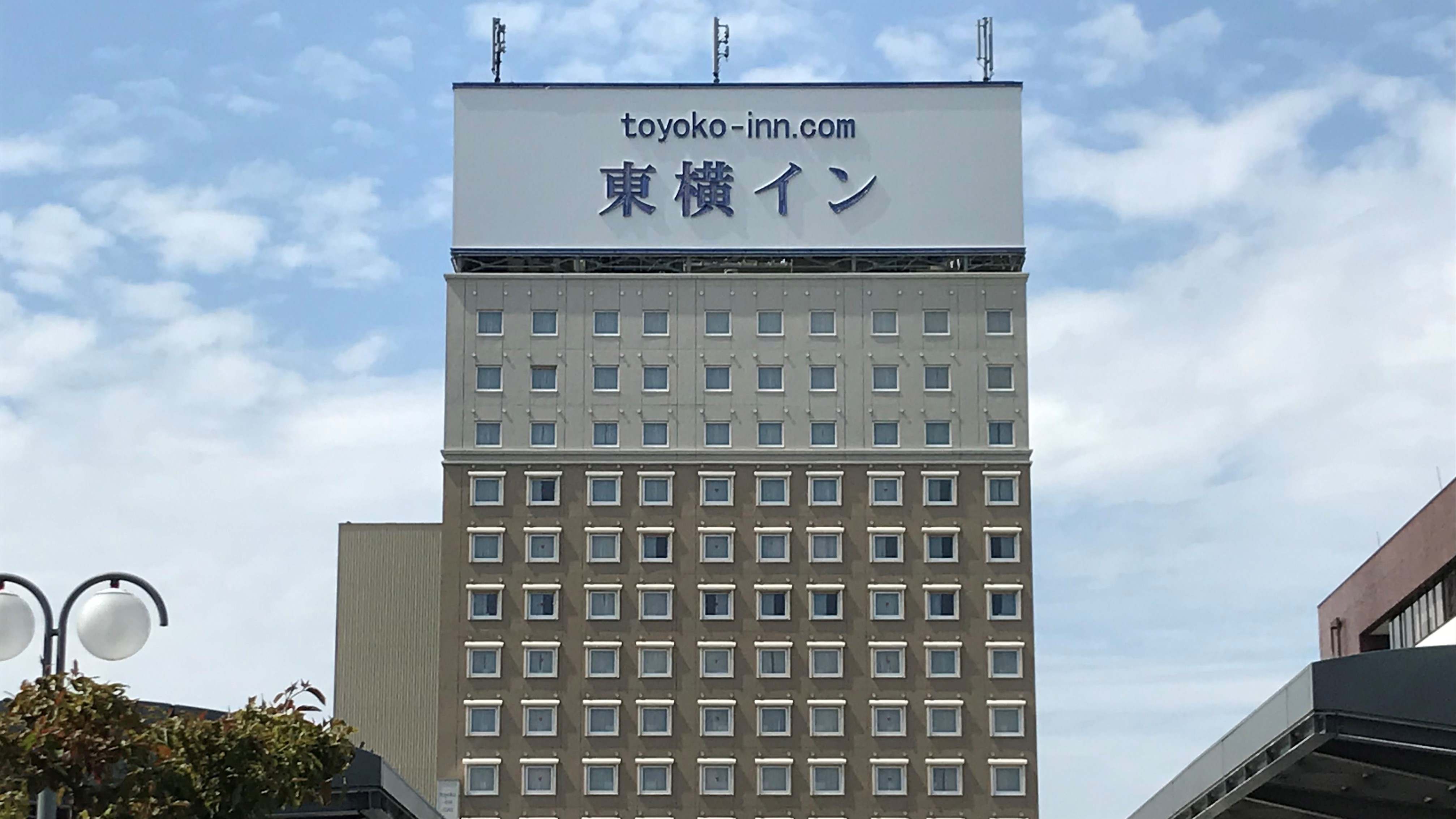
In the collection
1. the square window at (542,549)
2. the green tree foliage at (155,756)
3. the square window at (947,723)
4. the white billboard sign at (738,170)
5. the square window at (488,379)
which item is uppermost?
the white billboard sign at (738,170)

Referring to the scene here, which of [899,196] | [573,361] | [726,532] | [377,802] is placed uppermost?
[899,196]

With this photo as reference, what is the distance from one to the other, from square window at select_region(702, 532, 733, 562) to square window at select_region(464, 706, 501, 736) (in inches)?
450

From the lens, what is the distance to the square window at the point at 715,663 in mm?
89812

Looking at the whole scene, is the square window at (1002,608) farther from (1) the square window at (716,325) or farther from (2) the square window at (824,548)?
(1) the square window at (716,325)

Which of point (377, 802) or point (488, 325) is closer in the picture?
point (377, 802)

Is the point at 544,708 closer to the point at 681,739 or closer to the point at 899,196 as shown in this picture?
the point at 681,739

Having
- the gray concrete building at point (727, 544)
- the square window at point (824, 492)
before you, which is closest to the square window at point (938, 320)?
the gray concrete building at point (727, 544)

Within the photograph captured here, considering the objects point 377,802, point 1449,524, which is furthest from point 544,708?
point 377,802

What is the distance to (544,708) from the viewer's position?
89.2 m

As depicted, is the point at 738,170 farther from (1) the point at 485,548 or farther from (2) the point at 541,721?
(2) the point at 541,721

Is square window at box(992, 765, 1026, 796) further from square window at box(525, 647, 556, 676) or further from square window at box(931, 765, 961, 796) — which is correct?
square window at box(525, 647, 556, 676)

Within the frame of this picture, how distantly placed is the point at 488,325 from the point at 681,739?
68.4 ft

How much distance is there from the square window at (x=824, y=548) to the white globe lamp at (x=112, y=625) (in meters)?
69.9

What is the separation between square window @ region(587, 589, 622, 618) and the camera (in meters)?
90.5
